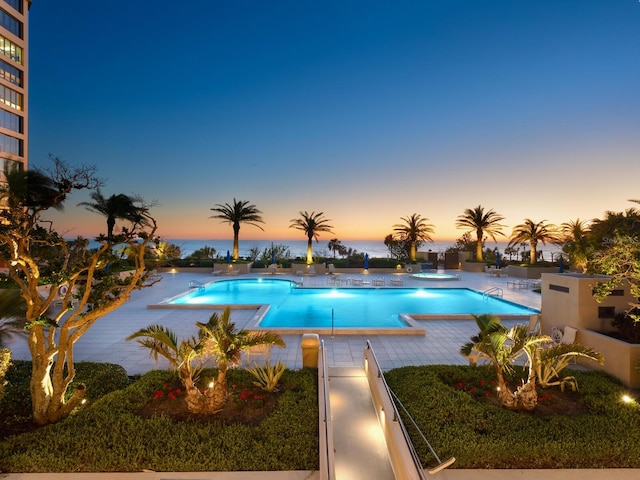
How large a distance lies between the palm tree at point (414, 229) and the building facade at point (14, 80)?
111ft

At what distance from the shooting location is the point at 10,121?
91.7ft

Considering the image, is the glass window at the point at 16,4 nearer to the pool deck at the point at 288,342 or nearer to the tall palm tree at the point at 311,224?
the tall palm tree at the point at 311,224

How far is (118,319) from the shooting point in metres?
11.5

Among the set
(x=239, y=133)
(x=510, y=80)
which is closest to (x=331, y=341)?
(x=510, y=80)

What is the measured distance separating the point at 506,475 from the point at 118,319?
1218 centimetres

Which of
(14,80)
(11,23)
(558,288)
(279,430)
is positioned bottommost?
(279,430)

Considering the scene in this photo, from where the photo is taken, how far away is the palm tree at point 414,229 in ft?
94.8

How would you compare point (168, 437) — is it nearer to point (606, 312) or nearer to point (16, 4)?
point (606, 312)

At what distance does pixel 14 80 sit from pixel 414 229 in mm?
38189

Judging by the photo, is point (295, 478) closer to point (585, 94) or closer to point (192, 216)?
point (585, 94)

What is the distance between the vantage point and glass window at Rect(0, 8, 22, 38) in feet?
90.1

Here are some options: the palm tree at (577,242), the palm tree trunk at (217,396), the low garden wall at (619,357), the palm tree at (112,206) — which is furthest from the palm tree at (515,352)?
the palm tree at (112,206)

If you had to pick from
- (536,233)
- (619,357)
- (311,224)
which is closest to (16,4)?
(311,224)

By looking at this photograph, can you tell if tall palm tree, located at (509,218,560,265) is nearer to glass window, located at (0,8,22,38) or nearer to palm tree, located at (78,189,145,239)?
palm tree, located at (78,189,145,239)
